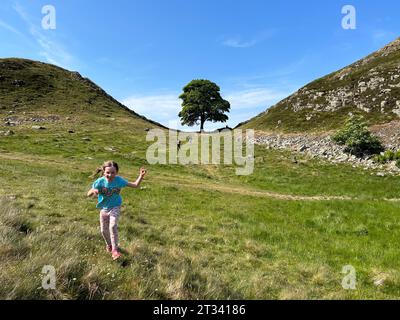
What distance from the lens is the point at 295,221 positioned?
16.6 m

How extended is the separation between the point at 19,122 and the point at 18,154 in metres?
25.6

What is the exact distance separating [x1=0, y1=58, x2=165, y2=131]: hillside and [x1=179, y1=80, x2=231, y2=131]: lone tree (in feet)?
41.5

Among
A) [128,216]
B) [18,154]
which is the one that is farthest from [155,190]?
[18,154]

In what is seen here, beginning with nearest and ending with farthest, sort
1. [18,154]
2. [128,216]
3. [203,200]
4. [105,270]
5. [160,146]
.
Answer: [105,270] < [128,216] < [203,200] < [18,154] < [160,146]

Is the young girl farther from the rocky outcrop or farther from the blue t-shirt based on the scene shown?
the rocky outcrop

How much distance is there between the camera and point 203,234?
44.4 feet

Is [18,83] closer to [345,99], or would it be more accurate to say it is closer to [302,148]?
[302,148]

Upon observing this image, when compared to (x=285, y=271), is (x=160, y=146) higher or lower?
higher

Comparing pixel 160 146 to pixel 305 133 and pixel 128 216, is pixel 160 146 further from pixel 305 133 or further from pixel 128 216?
pixel 128 216

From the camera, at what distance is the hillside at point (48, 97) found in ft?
211

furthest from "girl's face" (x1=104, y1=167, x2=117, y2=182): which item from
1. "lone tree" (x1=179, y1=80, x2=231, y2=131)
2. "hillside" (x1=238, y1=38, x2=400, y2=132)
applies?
"lone tree" (x1=179, y1=80, x2=231, y2=131)

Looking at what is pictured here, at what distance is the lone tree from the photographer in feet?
293
